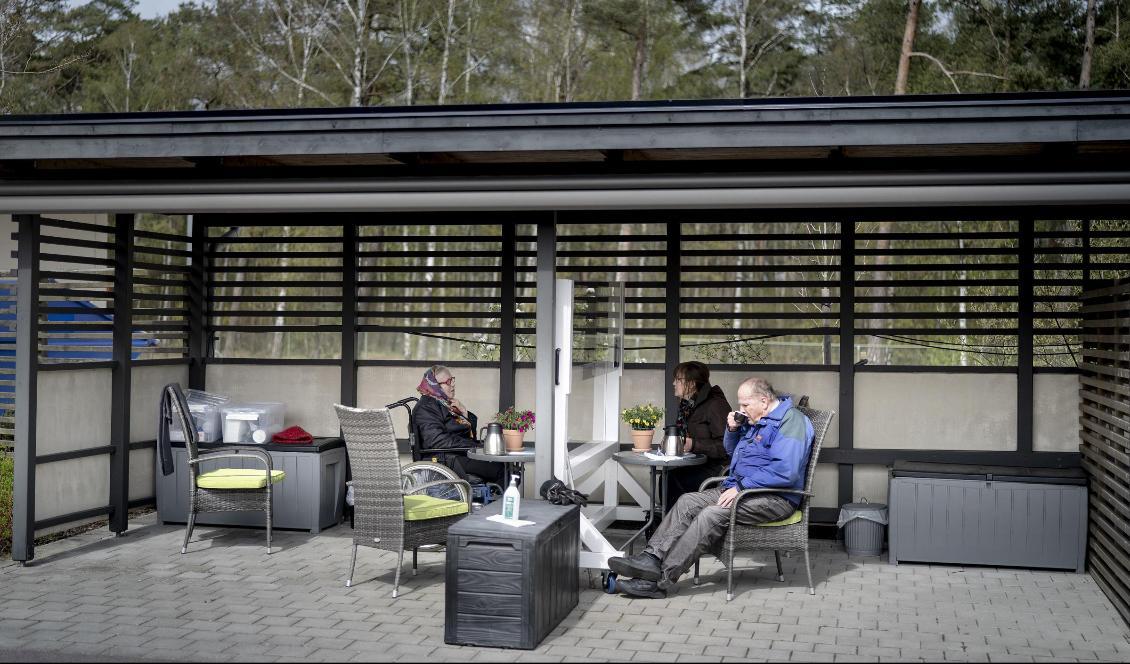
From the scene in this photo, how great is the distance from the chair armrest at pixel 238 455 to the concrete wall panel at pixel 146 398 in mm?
742

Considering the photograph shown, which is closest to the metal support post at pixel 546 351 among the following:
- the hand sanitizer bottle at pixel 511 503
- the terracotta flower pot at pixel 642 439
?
the hand sanitizer bottle at pixel 511 503

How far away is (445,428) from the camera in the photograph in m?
7.54

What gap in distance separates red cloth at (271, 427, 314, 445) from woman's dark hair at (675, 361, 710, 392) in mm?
2716

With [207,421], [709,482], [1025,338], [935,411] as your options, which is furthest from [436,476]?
[1025,338]

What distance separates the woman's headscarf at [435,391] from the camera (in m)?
7.62

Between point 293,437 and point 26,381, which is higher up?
point 26,381

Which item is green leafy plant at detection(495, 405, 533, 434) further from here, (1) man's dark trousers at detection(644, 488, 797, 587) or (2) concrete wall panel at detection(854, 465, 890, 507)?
(2) concrete wall panel at detection(854, 465, 890, 507)

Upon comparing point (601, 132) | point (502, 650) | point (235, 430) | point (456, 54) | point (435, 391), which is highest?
point (456, 54)

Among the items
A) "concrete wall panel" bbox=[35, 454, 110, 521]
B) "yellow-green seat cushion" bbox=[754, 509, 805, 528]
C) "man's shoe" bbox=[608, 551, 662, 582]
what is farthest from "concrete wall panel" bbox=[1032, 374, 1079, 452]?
"concrete wall panel" bbox=[35, 454, 110, 521]

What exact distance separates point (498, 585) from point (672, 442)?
Result: 2140mm

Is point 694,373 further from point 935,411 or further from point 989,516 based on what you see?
point 989,516

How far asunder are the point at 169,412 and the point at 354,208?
2.46 metres

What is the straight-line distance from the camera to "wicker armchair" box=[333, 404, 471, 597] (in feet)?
19.8

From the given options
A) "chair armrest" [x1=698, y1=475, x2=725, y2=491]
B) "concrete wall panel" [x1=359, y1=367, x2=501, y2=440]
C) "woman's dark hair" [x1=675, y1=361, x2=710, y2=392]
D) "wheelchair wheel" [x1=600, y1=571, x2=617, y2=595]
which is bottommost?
"wheelchair wheel" [x1=600, y1=571, x2=617, y2=595]
